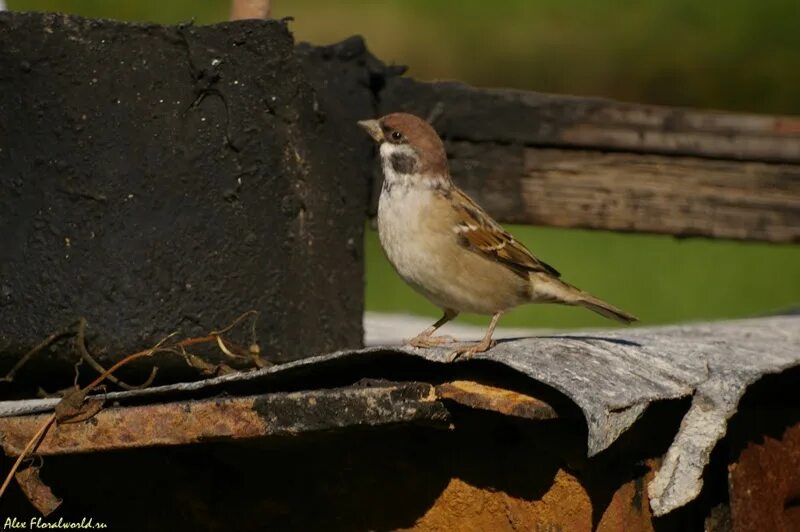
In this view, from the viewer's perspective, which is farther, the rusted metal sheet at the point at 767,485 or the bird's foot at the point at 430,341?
the bird's foot at the point at 430,341

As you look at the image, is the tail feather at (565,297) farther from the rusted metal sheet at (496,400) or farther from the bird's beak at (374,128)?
the rusted metal sheet at (496,400)

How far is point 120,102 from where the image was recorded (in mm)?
4641

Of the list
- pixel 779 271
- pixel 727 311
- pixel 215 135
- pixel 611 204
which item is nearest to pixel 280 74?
pixel 215 135

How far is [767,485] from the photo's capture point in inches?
168

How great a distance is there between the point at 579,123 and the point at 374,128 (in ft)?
2.66

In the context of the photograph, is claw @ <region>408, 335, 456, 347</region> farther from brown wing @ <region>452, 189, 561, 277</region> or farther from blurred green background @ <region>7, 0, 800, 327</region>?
blurred green background @ <region>7, 0, 800, 327</region>

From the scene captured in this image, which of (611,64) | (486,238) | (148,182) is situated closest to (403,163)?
(486,238)

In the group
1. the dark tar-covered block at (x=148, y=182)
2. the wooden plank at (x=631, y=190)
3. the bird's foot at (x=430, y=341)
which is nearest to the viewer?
the dark tar-covered block at (x=148, y=182)

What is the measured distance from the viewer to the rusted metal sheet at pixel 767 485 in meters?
4.11

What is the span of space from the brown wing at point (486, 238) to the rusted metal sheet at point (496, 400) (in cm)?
175

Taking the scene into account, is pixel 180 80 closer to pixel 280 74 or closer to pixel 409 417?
pixel 280 74

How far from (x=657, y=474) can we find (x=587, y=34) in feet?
38.4

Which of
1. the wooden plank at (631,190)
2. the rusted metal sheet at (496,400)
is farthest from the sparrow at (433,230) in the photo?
the rusted metal sheet at (496,400)

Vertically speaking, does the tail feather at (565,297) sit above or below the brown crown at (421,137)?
below
